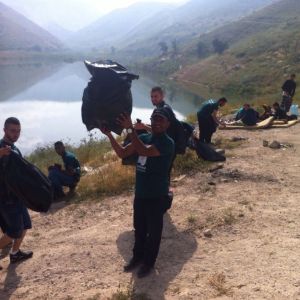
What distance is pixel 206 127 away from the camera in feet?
32.5

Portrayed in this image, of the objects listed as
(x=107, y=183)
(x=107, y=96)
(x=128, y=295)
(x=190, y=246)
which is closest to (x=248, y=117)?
(x=107, y=183)

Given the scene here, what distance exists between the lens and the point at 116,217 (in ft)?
21.3

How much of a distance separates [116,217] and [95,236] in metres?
0.72

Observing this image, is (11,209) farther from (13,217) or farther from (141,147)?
(141,147)

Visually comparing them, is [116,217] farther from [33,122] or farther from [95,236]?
[33,122]

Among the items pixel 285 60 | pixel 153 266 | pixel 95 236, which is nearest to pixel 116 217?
pixel 95 236

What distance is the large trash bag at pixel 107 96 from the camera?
4.61 metres

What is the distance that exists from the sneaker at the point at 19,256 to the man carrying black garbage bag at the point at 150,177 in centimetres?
157

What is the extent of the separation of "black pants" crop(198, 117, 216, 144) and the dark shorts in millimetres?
5681

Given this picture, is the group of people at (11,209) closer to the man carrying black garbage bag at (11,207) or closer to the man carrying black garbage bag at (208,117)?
the man carrying black garbage bag at (11,207)

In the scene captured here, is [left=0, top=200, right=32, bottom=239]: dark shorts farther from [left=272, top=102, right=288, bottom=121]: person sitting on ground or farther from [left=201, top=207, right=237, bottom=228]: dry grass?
[left=272, top=102, right=288, bottom=121]: person sitting on ground

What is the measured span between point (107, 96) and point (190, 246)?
208 cm

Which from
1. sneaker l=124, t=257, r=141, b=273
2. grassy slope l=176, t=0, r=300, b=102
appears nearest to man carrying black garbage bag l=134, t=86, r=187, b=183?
sneaker l=124, t=257, r=141, b=273

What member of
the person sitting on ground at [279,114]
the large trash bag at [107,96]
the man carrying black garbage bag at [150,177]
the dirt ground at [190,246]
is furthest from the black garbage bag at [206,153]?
the person sitting on ground at [279,114]
